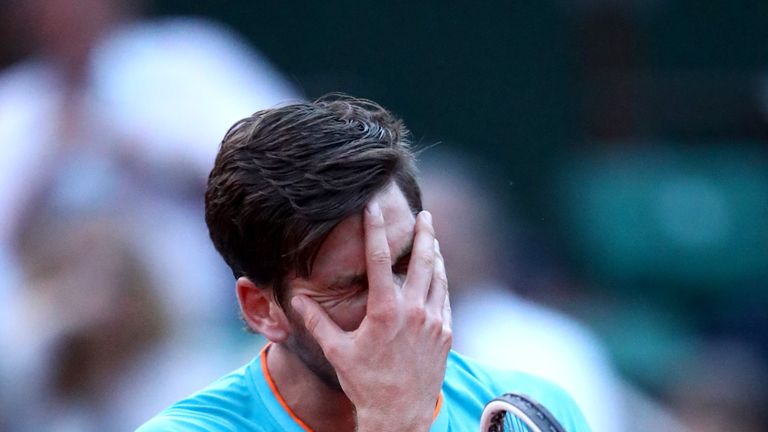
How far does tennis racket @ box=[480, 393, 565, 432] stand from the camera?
233 cm

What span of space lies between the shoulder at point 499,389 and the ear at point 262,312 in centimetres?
41

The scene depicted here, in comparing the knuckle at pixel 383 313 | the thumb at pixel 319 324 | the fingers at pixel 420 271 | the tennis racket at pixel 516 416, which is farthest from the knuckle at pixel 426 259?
the tennis racket at pixel 516 416

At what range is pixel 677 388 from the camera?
6.61 m

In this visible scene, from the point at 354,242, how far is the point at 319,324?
0.61 feet

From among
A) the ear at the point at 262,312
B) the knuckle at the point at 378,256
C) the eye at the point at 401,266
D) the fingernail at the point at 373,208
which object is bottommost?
the ear at the point at 262,312

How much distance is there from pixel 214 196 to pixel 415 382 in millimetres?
620

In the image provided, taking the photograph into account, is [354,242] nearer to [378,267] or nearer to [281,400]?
[378,267]

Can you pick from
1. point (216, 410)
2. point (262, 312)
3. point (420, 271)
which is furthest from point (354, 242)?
point (216, 410)

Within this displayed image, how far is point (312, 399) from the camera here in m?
2.74

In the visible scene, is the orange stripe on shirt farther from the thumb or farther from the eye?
the eye

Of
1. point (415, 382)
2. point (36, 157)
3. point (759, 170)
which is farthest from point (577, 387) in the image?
point (759, 170)

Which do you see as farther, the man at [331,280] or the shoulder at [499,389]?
the shoulder at [499,389]

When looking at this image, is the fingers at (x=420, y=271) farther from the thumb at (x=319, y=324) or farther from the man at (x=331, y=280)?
the thumb at (x=319, y=324)

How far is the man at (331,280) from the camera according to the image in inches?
100
